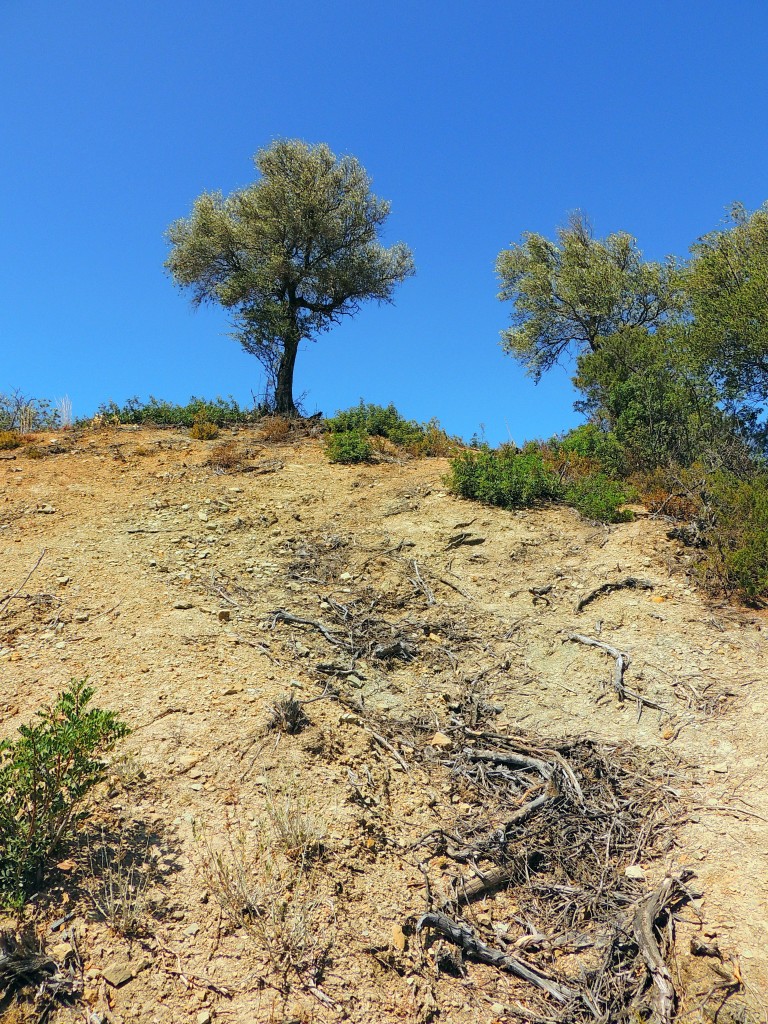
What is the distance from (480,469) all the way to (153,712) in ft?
24.2

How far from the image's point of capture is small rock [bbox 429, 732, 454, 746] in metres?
5.80

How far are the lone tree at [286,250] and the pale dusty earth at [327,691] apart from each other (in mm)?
7064

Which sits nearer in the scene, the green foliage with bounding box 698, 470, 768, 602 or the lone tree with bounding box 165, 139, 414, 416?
the green foliage with bounding box 698, 470, 768, 602

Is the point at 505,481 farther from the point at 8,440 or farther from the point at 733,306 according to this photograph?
the point at 8,440

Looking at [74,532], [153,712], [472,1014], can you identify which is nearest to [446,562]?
[153,712]

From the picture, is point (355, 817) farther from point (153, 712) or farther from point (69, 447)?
point (69, 447)

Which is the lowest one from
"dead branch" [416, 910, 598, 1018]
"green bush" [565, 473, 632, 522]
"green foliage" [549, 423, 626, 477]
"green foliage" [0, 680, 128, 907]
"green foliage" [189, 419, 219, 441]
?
"dead branch" [416, 910, 598, 1018]

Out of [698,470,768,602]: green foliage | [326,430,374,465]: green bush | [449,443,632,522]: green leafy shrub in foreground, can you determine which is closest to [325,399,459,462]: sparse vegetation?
[326,430,374,465]: green bush

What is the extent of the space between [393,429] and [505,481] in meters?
4.60

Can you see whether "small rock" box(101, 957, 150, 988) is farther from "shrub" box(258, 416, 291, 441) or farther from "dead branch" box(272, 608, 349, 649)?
"shrub" box(258, 416, 291, 441)

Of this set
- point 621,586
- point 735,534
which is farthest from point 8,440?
point 735,534

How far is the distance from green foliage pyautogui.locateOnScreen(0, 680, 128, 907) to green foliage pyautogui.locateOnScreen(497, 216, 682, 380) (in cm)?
1968

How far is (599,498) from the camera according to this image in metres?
10.8

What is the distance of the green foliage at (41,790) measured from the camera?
3.80 metres
